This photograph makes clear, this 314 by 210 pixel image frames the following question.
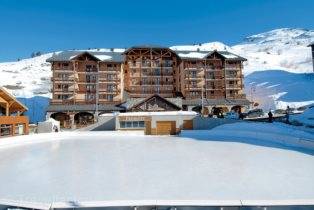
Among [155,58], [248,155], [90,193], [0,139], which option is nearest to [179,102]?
[155,58]

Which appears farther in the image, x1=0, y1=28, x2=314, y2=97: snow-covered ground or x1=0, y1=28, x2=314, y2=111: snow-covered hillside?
x1=0, y1=28, x2=314, y2=97: snow-covered ground

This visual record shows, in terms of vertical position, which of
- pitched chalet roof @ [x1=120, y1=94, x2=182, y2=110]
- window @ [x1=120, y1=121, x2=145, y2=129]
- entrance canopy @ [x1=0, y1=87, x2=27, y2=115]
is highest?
pitched chalet roof @ [x1=120, y1=94, x2=182, y2=110]

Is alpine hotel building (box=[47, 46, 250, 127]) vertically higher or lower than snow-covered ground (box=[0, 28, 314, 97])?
lower

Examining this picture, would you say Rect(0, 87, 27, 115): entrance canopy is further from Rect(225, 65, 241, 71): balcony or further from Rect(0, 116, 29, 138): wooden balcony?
Rect(225, 65, 241, 71): balcony

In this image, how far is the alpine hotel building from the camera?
223ft

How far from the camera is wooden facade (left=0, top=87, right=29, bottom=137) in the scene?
1299 inches

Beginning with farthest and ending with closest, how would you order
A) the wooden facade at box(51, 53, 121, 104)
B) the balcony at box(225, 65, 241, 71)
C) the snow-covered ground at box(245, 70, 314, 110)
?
the snow-covered ground at box(245, 70, 314, 110), the balcony at box(225, 65, 241, 71), the wooden facade at box(51, 53, 121, 104)

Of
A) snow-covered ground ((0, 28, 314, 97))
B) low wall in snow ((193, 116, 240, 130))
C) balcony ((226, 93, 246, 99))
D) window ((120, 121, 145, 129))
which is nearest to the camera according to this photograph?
low wall in snow ((193, 116, 240, 130))

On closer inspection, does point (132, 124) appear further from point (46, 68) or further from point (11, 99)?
point (46, 68)

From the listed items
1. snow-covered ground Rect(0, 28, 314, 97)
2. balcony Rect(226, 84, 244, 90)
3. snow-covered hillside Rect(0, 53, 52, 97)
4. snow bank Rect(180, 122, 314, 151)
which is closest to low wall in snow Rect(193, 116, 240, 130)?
snow bank Rect(180, 122, 314, 151)

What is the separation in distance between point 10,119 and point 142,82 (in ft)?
147

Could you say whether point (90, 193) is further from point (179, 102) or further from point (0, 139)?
point (179, 102)

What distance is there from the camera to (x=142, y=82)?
7675 centimetres

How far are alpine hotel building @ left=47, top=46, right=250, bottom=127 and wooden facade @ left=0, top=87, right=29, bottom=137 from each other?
2681 centimetres
